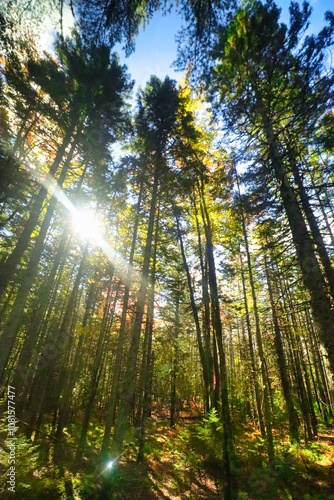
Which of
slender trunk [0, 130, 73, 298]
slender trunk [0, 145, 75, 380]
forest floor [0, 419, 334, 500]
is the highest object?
slender trunk [0, 130, 73, 298]

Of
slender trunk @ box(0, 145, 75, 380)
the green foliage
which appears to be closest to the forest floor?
the green foliage

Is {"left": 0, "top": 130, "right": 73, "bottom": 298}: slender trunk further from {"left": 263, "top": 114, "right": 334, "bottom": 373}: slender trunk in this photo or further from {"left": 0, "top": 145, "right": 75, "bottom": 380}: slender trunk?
{"left": 263, "top": 114, "right": 334, "bottom": 373}: slender trunk

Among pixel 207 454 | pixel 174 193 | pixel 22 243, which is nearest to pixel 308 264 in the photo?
pixel 174 193

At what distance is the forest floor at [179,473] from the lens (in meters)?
6.89

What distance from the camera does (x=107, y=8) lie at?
3789 millimetres

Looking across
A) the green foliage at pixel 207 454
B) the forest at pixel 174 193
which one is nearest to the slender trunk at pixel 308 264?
the forest at pixel 174 193

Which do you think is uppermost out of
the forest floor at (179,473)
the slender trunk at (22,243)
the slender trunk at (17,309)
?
the slender trunk at (22,243)

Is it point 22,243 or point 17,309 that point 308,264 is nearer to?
point 17,309

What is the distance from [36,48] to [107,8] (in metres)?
7.45

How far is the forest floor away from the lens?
6895 mm

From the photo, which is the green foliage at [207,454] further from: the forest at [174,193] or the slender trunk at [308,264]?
the slender trunk at [308,264]

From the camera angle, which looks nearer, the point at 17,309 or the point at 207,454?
the point at 17,309

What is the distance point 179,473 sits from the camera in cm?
894

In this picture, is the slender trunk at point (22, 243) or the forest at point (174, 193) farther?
the slender trunk at point (22, 243)
